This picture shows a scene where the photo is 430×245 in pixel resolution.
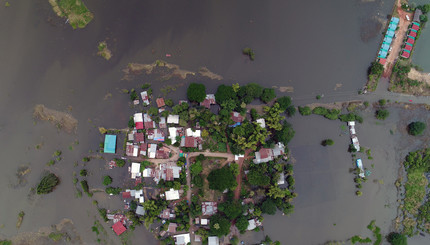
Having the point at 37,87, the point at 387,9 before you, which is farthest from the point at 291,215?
the point at 37,87

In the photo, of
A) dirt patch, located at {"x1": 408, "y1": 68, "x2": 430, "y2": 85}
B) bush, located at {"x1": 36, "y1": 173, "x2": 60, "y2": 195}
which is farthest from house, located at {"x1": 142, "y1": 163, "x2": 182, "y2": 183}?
dirt patch, located at {"x1": 408, "y1": 68, "x2": 430, "y2": 85}

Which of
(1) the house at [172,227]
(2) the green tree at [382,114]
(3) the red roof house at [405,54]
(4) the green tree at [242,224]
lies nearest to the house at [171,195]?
(1) the house at [172,227]

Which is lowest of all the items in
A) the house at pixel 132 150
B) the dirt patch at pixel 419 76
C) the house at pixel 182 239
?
the house at pixel 182 239

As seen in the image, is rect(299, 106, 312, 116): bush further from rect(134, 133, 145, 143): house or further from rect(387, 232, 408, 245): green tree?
rect(134, 133, 145, 143): house

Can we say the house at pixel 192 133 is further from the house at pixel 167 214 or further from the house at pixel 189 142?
the house at pixel 167 214

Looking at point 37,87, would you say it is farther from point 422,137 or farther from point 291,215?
point 422,137
